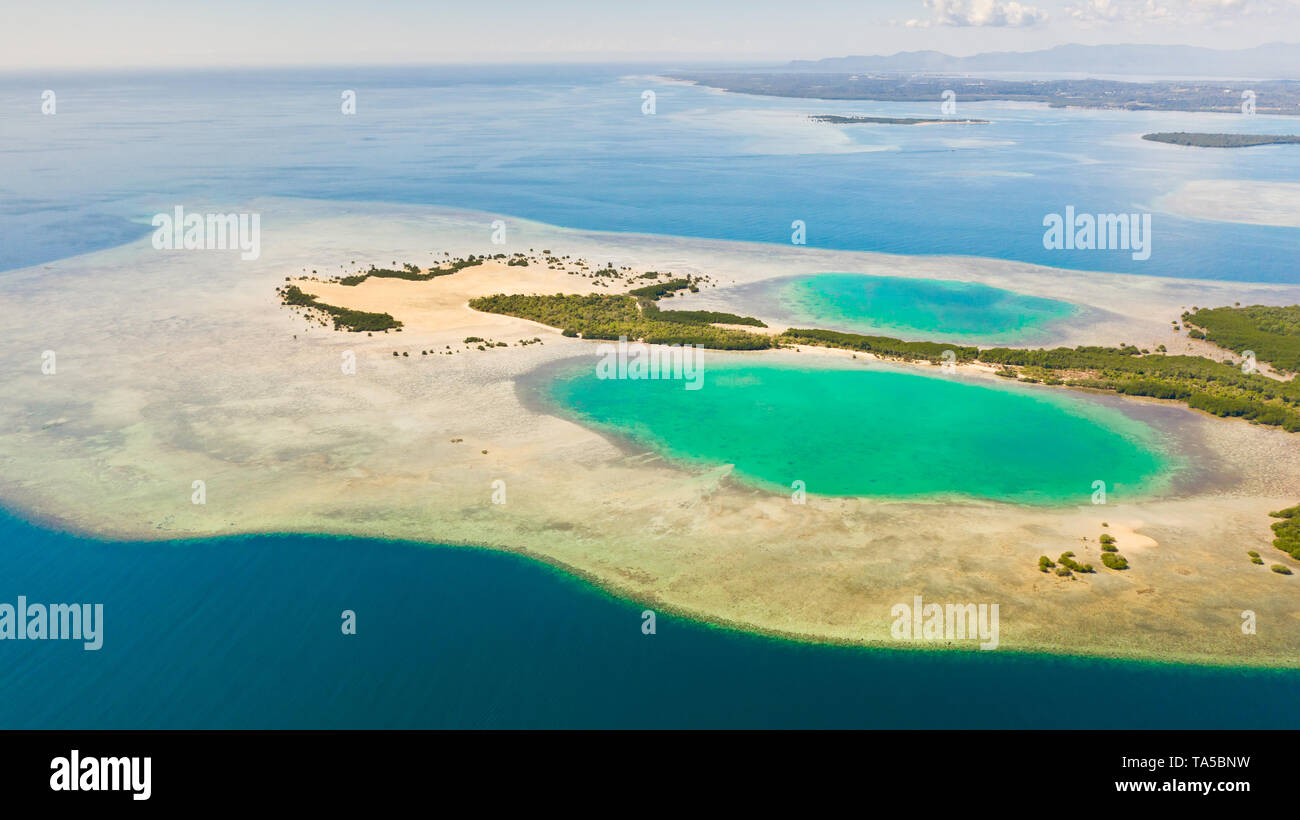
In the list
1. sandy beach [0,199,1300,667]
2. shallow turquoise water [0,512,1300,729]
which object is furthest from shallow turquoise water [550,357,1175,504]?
shallow turquoise water [0,512,1300,729]

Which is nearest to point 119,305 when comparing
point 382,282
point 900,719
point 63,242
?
point 382,282

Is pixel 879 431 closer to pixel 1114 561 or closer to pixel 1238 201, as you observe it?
pixel 1114 561

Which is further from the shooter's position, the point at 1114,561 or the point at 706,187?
the point at 706,187

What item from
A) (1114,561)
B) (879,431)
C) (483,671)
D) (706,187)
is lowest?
(483,671)

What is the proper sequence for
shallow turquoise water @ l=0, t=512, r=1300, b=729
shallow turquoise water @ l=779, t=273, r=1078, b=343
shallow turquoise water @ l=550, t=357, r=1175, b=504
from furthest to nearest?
1. shallow turquoise water @ l=779, t=273, r=1078, b=343
2. shallow turquoise water @ l=550, t=357, r=1175, b=504
3. shallow turquoise water @ l=0, t=512, r=1300, b=729

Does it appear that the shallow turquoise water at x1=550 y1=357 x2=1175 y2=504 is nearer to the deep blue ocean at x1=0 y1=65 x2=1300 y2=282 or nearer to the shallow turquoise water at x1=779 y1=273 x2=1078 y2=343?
the shallow turquoise water at x1=779 y1=273 x2=1078 y2=343

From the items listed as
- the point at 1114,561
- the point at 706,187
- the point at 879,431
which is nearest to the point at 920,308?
the point at 879,431

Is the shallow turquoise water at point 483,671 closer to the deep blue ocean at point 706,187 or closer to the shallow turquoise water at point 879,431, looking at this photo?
the shallow turquoise water at point 879,431
